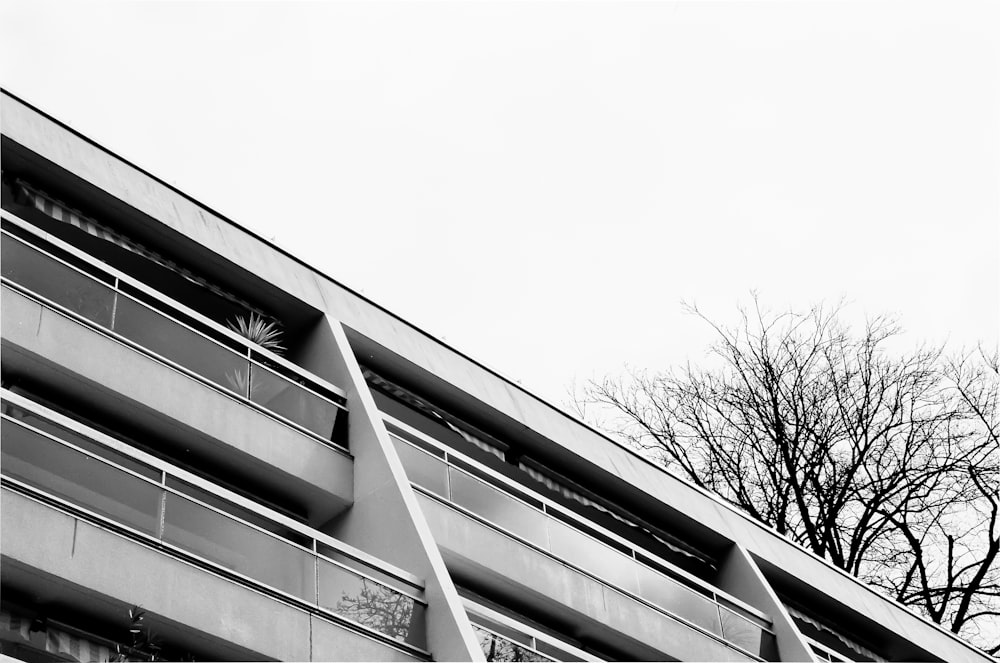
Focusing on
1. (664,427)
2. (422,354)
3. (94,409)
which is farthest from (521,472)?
(664,427)

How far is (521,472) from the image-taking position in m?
18.4

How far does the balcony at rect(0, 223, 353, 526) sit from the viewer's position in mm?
12266

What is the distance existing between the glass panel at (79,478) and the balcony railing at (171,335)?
88.2 inches

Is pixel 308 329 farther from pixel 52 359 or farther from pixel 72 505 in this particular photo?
pixel 72 505

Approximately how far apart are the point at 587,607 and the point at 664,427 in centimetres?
1365

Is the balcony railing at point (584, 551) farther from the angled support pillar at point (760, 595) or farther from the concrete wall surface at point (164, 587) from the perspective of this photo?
the concrete wall surface at point (164, 587)

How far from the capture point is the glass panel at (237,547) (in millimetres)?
11109

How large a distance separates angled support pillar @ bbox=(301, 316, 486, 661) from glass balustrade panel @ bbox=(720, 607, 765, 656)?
→ 6.08m

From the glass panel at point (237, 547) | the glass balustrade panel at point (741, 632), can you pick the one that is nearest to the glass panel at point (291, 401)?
the glass panel at point (237, 547)

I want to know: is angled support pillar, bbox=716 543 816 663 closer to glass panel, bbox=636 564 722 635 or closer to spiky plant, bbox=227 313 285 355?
glass panel, bbox=636 564 722 635

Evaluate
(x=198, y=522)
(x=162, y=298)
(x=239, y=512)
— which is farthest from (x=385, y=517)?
(x=162, y=298)

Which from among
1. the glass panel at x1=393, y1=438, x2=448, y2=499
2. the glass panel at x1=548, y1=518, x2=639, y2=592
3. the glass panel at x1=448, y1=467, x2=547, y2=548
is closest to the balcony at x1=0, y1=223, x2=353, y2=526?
the glass panel at x1=393, y1=438, x2=448, y2=499

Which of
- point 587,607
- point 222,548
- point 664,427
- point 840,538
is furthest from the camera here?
point 664,427

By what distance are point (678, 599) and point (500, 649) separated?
5355mm
